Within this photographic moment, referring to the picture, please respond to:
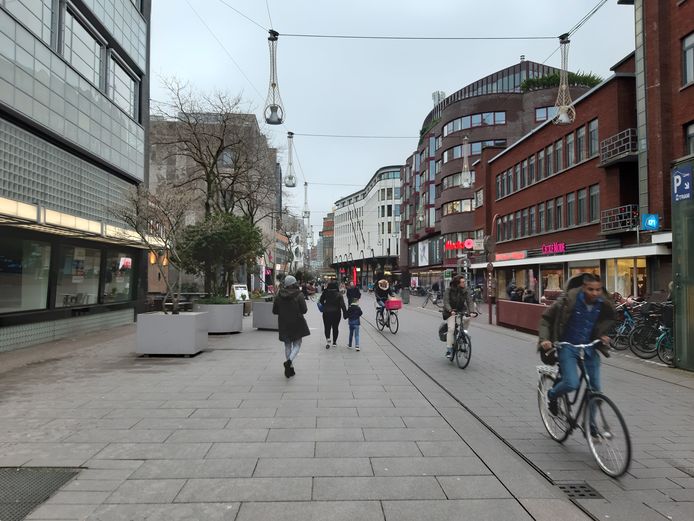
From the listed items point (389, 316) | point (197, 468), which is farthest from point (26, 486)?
point (389, 316)

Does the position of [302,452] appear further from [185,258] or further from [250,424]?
[185,258]

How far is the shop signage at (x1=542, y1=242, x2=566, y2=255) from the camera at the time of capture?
27547 mm

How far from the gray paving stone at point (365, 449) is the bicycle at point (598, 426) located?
1435 millimetres

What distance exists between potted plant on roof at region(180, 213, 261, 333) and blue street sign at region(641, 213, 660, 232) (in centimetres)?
1458

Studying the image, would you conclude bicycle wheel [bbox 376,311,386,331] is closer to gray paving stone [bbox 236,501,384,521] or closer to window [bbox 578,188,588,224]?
gray paving stone [bbox 236,501,384,521]

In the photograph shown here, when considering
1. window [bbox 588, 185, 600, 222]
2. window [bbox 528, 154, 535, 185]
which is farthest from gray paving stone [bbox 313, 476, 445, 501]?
window [bbox 528, 154, 535, 185]

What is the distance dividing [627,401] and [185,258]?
13696 mm

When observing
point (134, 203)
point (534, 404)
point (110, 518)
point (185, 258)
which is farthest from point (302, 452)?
point (185, 258)

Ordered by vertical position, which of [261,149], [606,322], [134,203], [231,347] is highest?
[261,149]

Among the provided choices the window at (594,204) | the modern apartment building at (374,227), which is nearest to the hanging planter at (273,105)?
the window at (594,204)

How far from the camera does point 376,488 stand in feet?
12.8

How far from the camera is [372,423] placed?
570 centimetres

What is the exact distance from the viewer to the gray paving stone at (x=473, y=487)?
377cm

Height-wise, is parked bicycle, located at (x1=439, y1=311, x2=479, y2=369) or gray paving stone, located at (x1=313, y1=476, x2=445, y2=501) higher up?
parked bicycle, located at (x1=439, y1=311, x2=479, y2=369)
